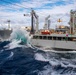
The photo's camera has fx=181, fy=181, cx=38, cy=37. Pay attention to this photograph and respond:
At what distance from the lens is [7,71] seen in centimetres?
3541

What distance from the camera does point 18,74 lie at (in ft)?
109

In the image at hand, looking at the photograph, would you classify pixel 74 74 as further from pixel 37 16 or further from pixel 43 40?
pixel 37 16

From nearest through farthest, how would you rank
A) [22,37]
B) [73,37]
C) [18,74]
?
1. [18,74]
2. [73,37]
3. [22,37]

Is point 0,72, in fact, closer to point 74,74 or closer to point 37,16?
point 74,74

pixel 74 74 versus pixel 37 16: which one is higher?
pixel 37 16

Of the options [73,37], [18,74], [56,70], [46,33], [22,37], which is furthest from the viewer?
[22,37]

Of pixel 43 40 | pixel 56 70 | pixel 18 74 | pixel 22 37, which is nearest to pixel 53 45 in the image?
pixel 43 40

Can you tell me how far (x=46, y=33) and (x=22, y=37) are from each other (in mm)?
21108

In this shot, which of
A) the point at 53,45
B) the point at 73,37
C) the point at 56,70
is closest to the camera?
the point at 56,70

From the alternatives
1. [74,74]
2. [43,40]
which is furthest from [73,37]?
[74,74]

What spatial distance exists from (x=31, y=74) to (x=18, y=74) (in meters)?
2.44

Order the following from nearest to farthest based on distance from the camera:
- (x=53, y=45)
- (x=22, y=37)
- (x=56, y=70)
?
1. (x=56, y=70)
2. (x=53, y=45)
3. (x=22, y=37)

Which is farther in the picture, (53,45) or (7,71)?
(53,45)

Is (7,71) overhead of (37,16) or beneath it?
beneath
